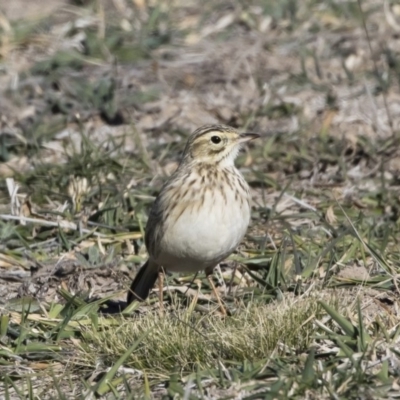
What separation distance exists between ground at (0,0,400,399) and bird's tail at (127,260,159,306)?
3.5 inches

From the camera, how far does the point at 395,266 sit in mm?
6879

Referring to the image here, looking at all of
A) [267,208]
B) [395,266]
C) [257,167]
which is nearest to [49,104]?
[257,167]

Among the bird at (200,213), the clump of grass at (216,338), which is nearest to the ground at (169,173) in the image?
the clump of grass at (216,338)

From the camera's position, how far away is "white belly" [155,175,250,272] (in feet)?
21.4

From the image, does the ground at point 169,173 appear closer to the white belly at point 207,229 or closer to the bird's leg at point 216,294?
the bird's leg at point 216,294

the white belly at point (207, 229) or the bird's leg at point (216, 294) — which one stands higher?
the white belly at point (207, 229)

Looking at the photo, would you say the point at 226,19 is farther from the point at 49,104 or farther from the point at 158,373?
the point at 158,373

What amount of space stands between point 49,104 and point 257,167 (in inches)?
91.0

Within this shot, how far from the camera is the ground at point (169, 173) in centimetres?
565

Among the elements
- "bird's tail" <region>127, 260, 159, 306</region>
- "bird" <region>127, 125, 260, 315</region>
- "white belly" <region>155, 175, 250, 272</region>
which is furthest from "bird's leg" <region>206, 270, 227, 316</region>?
"bird's tail" <region>127, 260, 159, 306</region>

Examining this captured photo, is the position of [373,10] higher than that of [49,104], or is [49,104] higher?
[373,10]

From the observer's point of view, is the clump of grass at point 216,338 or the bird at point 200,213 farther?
the bird at point 200,213

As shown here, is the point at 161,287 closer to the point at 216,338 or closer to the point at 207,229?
the point at 207,229

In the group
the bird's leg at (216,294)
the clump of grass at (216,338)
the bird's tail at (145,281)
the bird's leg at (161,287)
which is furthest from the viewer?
the bird's tail at (145,281)
